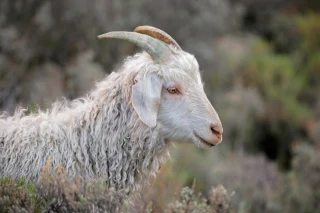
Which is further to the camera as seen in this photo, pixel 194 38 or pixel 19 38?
pixel 194 38

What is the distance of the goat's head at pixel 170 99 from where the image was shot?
5.27 m

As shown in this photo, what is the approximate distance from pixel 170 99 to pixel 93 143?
2.44 feet

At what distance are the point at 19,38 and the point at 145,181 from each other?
36.9ft

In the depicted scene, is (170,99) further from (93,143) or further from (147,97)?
(93,143)

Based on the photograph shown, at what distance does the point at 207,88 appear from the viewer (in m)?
22.1

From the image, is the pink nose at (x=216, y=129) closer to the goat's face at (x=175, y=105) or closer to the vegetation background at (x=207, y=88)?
the goat's face at (x=175, y=105)

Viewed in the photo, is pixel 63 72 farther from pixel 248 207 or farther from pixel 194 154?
pixel 248 207

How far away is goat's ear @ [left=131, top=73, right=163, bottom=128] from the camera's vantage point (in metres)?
5.21

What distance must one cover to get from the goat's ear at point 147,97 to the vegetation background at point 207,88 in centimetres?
74

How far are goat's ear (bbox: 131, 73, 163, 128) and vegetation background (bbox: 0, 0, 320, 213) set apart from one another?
2.43 ft

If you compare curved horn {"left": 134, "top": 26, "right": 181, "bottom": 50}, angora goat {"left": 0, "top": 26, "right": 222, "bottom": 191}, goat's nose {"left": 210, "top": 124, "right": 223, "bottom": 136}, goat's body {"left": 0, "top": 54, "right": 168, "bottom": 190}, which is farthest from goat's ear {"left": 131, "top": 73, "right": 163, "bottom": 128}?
curved horn {"left": 134, "top": 26, "right": 181, "bottom": 50}

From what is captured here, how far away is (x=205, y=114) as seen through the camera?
5.30m

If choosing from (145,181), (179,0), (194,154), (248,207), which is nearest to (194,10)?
(179,0)

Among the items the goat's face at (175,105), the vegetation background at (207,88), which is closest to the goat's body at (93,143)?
the goat's face at (175,105)
